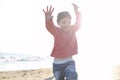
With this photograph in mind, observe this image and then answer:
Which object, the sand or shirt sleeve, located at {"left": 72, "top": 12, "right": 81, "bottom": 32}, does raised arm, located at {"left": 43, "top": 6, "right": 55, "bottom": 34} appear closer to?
shirt sleeve, located at {"left": 72, "top": 12, "right": 81, "bottom": 32}

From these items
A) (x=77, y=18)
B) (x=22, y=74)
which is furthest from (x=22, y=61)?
(x=77, y=18)

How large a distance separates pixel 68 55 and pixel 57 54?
0.21 metres

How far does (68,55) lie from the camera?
682 cm

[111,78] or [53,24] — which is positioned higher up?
[53,24]

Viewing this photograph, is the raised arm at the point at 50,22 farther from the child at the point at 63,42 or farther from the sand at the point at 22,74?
the sand at the point at 22,74

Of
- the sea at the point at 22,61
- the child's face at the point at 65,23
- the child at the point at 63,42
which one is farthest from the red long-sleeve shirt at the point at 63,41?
the sea at the point at 22,61

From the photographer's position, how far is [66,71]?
6.60 metres

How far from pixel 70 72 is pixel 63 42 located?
2.21ft

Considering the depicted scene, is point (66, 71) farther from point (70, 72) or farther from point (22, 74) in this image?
point (22, 74)

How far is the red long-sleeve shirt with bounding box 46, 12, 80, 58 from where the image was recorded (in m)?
6.84

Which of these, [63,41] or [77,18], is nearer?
[63,41]

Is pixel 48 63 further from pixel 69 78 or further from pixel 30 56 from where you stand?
pixel 69 78

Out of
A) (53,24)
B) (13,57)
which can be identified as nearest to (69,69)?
(53,24)

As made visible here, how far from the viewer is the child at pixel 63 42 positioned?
22.1ft
